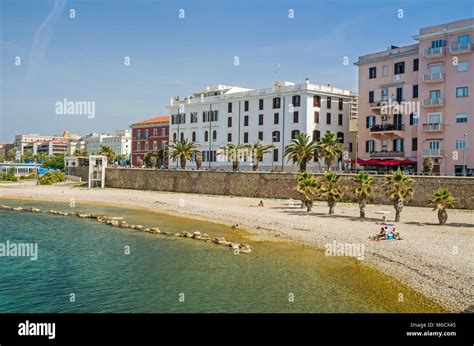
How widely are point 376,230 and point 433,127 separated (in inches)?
979

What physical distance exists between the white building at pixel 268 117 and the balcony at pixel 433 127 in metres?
14.9

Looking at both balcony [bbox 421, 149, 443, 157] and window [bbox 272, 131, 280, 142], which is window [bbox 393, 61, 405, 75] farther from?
window [bbox 272, 131, 280, 142]

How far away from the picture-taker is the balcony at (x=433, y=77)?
172ft

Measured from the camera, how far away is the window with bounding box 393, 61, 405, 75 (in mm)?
57509

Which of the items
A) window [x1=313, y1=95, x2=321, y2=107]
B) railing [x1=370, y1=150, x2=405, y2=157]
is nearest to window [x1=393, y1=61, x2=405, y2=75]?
railing [x1=370, y1=150, x2=405, y2=157]

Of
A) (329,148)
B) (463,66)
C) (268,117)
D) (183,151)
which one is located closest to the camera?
(463,66)

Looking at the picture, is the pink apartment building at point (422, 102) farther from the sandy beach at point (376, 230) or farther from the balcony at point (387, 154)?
the sandy beach at point (376, 230)

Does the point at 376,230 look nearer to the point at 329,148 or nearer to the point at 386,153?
the point at 329,148

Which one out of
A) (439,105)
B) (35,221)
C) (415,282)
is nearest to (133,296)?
(415,282)

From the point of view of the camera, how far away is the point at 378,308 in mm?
18578

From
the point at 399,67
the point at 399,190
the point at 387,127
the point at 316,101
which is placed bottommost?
the point at 399,190

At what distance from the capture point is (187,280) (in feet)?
75.9

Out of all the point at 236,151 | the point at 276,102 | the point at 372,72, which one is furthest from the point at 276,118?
the point at 372,72

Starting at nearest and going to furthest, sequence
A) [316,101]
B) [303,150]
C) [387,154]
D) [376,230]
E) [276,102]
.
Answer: [376,230] < [303,150] < [387,154] < [316,101] < [276,102]
